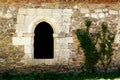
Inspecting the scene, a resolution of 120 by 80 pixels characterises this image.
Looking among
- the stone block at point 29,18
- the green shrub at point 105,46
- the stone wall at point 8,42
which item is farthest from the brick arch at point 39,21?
the green shrub at point 105,46

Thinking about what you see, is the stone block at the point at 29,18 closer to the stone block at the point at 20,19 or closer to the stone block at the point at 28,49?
the stone block at the point at 20,19

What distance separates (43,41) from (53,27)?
1160mm

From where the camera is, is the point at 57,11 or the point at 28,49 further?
the point at 57,11

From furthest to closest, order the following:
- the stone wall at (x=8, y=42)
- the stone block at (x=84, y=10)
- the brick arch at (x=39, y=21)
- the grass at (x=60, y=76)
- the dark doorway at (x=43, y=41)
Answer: the dark doorway at (x=43, y=41), the stone block at (x=84, y=10), the brick arch at (x=39, y=21), the stone wall at (x=8, y=42), the grass at (x=60, y=76)

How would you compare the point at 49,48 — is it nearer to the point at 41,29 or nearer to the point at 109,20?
the point at 41,29

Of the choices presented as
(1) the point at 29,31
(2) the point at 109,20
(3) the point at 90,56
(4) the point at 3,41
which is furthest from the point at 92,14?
(4) the point at 3,41

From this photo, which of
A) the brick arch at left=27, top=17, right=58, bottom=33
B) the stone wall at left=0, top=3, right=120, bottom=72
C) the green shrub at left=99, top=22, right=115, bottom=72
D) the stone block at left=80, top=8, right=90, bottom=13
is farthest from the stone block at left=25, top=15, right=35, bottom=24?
the green shrub at left=99, top=22, right=115, bottom=72

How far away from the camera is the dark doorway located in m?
12.1

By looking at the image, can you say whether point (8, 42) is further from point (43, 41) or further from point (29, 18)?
point (43, 41)

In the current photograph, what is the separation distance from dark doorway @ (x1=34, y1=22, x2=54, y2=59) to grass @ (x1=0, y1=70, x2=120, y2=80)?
3.86 ft

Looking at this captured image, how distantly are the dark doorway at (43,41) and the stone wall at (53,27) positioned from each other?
0.70 metres

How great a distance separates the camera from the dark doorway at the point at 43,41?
478 inches

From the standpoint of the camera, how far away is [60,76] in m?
11.0

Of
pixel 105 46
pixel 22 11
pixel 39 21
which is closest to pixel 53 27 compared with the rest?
pixel 39 21
